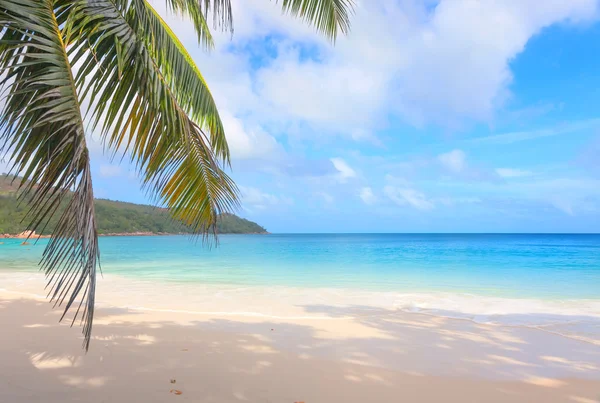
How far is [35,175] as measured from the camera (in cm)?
227

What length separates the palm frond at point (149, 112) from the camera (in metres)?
2.70

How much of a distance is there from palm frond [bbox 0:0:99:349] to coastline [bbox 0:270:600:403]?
1640 millimetres

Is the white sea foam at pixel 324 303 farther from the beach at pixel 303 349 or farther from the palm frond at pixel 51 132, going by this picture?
the palm frond at pixel 51 132

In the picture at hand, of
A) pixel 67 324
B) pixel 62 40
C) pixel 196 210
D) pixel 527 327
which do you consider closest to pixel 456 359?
pixel 527 327

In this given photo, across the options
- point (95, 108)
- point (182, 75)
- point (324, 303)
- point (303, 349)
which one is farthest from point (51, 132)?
point (324, 303)

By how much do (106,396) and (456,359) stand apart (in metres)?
3.37

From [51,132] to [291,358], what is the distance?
3.17 meters

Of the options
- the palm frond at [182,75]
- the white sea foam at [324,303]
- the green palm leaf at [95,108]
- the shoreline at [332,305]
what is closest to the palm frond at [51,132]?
the green palm leaf at [95,108]

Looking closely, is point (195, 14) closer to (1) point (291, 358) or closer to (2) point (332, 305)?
(1) point (291, 358)

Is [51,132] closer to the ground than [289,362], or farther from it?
farther from it

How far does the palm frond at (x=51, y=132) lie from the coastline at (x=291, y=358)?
1.64 meters

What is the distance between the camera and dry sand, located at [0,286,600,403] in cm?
340

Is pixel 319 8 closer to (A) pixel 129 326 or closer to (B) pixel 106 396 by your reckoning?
(B) pixel 106 396

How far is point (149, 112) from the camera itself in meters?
3.07
